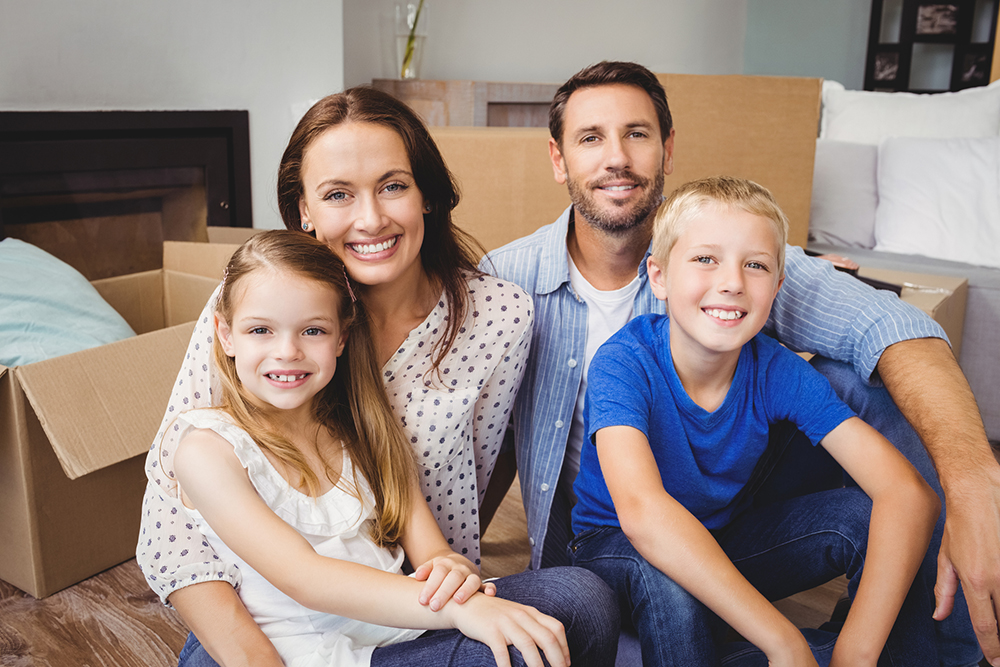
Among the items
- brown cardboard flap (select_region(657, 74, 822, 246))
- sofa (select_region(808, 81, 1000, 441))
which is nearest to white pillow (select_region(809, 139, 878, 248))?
sofa (select_region(808, 81, 1000, 441))

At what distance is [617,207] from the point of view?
4.30ft

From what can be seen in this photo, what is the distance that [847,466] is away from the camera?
1.00 metres

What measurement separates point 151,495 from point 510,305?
0.55m

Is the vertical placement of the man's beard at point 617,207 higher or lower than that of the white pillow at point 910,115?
lower

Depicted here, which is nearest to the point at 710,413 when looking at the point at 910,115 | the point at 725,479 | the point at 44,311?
the point at 725,479

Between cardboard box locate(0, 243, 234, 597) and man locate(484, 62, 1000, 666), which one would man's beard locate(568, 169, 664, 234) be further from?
cardboard box locate(0, 243, 234, 597)

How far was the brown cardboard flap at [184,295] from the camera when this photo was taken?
1.88 metres

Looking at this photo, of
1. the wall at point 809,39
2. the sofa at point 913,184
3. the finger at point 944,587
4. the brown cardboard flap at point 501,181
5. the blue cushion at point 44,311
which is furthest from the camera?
the wall at point 809,39

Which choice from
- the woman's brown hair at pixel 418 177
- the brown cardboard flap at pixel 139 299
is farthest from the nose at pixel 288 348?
the brown cardboard flap at pixel 139 299

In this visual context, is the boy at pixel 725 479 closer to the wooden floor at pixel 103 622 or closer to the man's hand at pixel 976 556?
the man's hand at pixel 976 556

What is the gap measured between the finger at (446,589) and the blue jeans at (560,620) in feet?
0.15

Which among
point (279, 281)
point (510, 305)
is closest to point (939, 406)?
point (510, 305)

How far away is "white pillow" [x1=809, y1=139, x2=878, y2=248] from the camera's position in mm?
2713

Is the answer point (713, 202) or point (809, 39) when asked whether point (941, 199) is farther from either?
point (809, 39)
